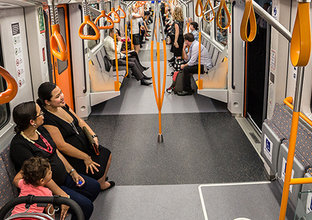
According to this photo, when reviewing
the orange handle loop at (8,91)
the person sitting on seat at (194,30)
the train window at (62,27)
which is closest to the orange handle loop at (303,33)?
the orange handle loop at (8,91)

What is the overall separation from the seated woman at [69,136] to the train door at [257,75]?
2752 mm

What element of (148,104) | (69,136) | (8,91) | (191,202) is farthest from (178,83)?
(8,91)

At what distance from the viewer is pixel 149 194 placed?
430 cm

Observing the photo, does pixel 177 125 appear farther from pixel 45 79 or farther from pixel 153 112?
pixel 45 79

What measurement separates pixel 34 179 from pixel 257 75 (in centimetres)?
436

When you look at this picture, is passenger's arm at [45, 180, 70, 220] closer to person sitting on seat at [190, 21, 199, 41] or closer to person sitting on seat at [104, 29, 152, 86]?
person sitting on seat at [104, 29, 152, 86]

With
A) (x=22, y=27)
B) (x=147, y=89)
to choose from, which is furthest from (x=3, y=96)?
(x=147, y=89)

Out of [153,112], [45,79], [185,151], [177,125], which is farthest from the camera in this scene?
[153,112]

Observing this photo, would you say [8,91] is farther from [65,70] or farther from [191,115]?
[191,115]

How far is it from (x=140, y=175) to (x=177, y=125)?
1995mm

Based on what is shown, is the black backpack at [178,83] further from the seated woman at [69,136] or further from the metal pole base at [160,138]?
the seated woman at [69,136]

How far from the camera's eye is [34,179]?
9.23 ft

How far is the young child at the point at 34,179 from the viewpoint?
2791mm

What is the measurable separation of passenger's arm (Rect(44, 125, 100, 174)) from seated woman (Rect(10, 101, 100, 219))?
113mm
